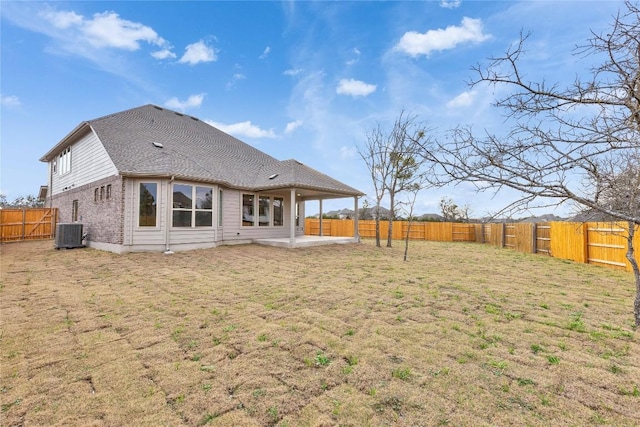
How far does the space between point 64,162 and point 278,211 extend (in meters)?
12.2

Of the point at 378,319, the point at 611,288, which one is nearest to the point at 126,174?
the point at 378,319

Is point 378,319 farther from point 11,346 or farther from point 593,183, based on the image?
point 11,346

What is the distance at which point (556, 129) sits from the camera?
272cm

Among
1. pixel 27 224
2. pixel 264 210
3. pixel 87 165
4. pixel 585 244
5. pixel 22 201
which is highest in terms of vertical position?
pixel 87 165

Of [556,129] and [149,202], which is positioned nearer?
[556,129]

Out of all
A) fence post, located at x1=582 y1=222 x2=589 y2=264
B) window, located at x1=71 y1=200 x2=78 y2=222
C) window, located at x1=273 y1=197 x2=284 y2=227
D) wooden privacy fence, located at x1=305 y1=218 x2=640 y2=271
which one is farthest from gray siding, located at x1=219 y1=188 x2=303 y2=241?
fence post, located at x1=582 y1=222 x2=589 y2=264

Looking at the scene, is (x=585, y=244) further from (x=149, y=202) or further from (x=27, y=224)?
(x=27, y=224)

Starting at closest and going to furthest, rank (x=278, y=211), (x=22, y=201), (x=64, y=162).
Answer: (x=278, y=211) → (x=64, y=162) → (x=22, y=201)

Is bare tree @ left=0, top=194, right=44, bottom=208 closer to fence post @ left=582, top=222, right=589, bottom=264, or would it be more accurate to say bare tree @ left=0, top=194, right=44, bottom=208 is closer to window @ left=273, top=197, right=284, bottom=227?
window @ left=273, top=197, right=284, bottom=227

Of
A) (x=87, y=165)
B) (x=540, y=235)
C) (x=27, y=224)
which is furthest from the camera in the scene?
(x=27, y=224)

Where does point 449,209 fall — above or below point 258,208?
above

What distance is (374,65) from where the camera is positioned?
1276 centimetres

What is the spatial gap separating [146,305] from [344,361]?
3.60 metres

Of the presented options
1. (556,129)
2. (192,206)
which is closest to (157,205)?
(192,206)
